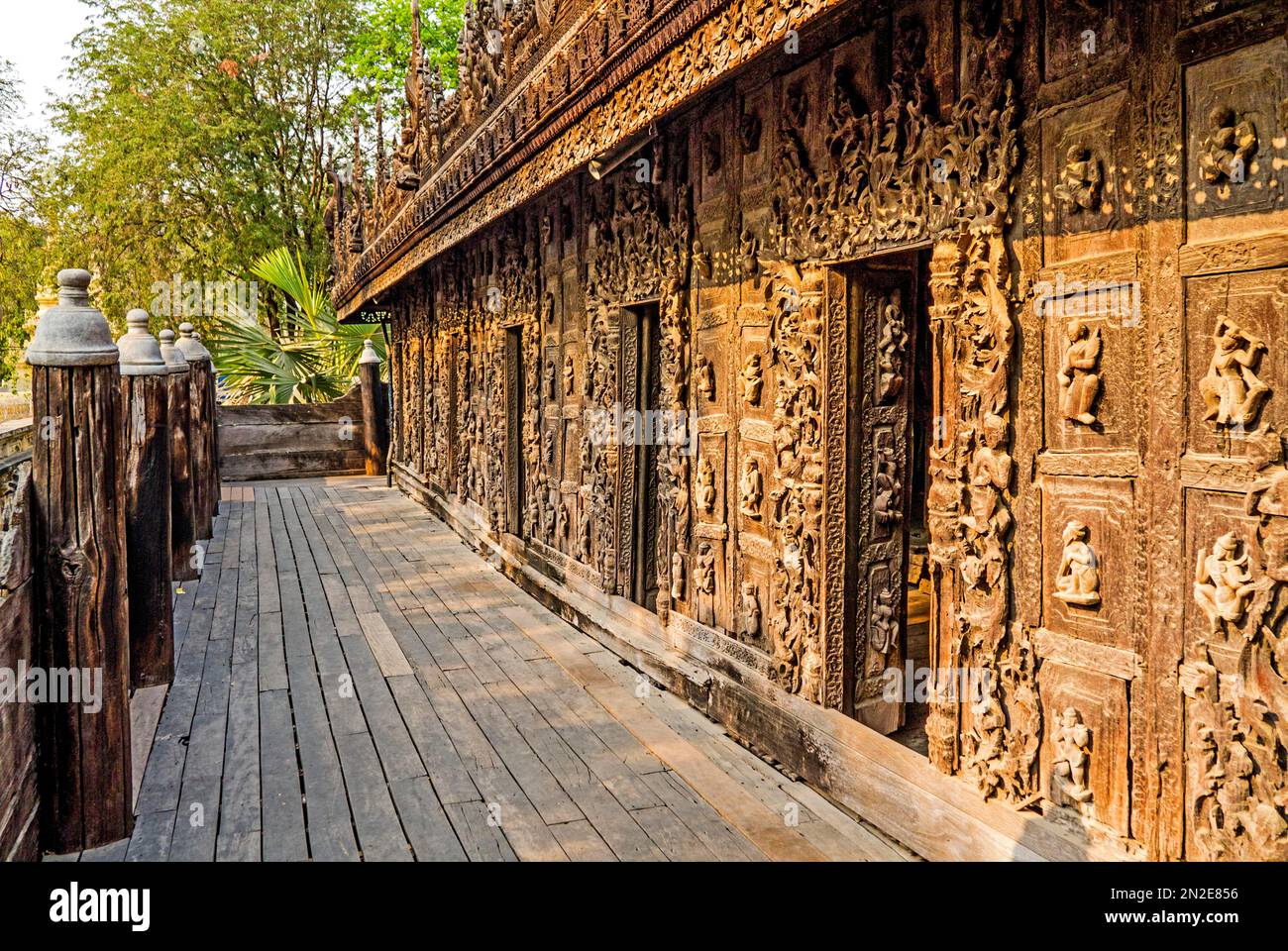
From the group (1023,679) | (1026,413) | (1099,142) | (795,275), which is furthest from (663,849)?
(1099,142)

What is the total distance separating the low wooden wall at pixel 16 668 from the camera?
2.84m

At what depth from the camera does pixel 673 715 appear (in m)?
4.68

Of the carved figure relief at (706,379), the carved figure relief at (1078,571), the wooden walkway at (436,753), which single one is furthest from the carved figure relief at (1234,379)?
the carved figure relief at (706,379)

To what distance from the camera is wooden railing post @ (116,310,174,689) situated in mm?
4934

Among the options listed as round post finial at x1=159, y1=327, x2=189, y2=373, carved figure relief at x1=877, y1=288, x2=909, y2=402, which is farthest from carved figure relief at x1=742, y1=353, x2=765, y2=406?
round post finial at x1=159, y1=327, x2=189, y2=373

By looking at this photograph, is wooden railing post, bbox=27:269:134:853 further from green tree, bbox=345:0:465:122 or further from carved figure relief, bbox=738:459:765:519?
green tree, bbox=345:0:465:122

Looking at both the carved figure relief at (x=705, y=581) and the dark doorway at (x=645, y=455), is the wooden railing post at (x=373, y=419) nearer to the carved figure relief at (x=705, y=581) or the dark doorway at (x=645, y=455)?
the dark doorway at (x=645, y=455)

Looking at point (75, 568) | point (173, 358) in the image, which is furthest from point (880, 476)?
point (173, 358)

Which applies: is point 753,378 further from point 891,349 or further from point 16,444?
point 16,444

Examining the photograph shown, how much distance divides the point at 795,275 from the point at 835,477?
2.71 ft

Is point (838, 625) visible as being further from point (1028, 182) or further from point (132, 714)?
point (132, 714)

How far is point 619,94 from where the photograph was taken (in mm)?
3943

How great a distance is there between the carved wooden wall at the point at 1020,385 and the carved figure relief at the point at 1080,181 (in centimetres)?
1

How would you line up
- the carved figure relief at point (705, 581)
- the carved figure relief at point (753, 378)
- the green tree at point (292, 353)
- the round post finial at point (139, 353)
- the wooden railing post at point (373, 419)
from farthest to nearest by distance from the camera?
1. the green tree at point (292, 353)
2. the wooden railing post at point (373, 419)
3. the round post finial at point (139, 353)
4. the carved figure relief at point (705, 581)
5. the carved figure relief at point (753, 378)
